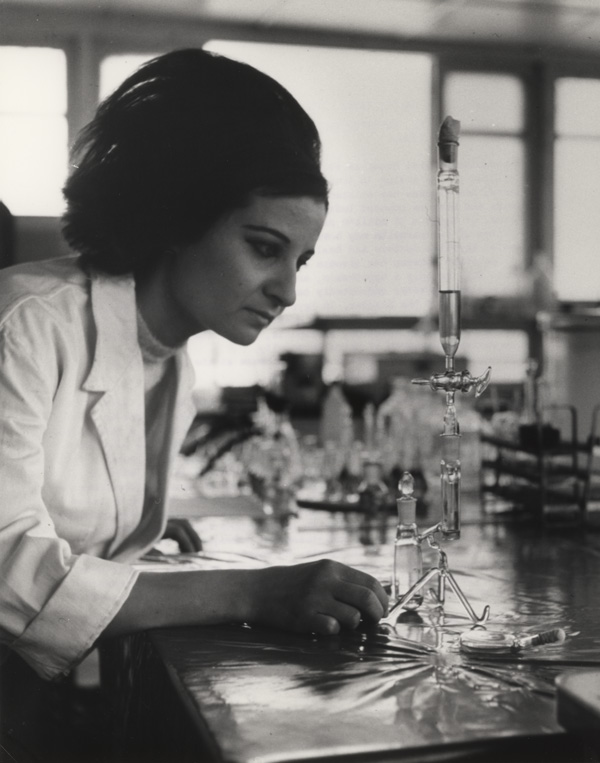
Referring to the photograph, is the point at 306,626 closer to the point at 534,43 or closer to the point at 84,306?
the point at 84,306

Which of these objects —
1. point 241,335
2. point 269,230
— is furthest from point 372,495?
point 269,230

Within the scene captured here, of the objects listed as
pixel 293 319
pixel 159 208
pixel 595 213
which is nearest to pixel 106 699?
pixel 159 208

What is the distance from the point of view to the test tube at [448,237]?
112 centimetres

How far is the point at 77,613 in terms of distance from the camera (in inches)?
40.7

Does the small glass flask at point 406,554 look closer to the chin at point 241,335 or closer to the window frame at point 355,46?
the chin at point 241,335

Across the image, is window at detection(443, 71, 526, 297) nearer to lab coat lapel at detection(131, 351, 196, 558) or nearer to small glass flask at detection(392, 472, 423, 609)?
lab coat lapel at detection(131, 351, 196, 558)

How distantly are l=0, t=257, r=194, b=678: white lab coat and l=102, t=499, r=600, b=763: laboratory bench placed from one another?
0.28ft

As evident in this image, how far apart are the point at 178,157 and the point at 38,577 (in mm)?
670

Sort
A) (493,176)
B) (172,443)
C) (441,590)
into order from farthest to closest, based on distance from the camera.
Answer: (493,176)
(172,443)
(441,590)

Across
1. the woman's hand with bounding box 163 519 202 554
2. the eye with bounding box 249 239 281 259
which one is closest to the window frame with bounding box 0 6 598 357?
the woman's hand with bounding box 163 519 202 554

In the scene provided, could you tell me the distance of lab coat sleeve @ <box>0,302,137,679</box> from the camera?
3.38ft

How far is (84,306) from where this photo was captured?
51.1 inches

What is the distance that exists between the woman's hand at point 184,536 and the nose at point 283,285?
0.42 m

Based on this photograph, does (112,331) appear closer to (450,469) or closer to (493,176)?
(450,469)
